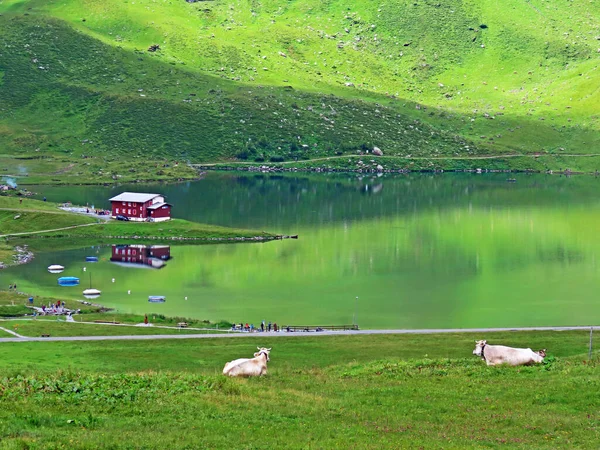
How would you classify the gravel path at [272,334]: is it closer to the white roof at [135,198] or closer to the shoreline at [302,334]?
the shoreline at [302,334]

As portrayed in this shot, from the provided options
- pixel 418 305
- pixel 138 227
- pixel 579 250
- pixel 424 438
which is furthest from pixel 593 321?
pixel 138 227

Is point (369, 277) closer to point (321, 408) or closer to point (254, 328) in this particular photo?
point (254, 328)

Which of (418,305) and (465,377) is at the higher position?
(465,377)

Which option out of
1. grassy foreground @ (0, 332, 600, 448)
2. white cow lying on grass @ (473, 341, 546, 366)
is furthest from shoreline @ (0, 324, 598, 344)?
grassy foreground @ (0, 332, 600, 448)

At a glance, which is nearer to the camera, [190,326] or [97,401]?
[97,401]

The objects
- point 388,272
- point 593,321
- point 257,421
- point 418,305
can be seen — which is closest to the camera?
point 257,421

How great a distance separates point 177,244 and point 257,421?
126770 millimetres

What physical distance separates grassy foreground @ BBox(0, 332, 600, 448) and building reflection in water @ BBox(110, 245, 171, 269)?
91.8 meters

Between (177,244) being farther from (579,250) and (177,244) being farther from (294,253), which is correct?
(579,250)

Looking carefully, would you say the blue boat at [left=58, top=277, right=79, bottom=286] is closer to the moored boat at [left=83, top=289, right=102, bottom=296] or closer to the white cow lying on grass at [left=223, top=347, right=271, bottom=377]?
the moored boat at [left=83, top=289, right=102, bottom=296]

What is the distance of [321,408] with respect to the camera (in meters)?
38.8

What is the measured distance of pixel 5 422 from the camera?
110ft

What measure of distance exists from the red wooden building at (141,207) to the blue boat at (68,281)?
48.6 m

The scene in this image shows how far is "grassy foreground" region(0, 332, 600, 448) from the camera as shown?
108 feet
